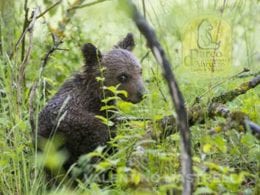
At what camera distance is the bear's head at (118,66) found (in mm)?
4902

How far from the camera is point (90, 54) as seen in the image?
5.04 m

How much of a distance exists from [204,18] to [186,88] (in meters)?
0.58

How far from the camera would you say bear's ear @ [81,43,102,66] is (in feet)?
16.2

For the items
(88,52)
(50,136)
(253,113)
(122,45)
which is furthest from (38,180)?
(122,45)

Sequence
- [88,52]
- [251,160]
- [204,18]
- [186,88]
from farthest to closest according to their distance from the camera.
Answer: [88,52] < [186,88] < [204,18] < [251,160]

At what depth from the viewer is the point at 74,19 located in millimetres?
7137

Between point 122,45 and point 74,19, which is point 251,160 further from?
point 74,19

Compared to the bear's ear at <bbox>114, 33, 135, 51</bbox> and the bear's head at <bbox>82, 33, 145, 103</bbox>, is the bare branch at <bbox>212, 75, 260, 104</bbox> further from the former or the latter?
the bear's ear at <bbox>114, 33, 135, 51</bbox>

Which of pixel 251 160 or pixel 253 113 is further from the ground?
pixel 253 113

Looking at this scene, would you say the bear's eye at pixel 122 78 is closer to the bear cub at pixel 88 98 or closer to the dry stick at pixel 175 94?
the bear cub at pixel 88 98

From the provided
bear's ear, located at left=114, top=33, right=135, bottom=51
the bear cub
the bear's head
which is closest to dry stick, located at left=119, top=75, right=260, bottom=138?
the bear cub

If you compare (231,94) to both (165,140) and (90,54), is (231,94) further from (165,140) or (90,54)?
(90,54)

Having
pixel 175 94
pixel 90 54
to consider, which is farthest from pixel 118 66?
pixel 175 94

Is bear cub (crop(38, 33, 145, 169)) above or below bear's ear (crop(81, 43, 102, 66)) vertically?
below
